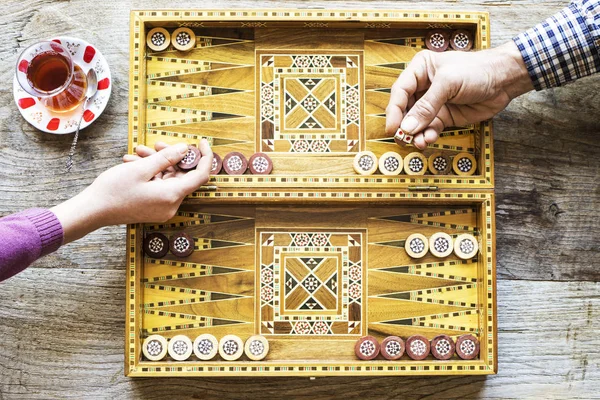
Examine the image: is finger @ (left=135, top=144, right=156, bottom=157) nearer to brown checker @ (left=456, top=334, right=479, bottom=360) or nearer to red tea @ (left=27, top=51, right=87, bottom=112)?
red tea @ (left=27, top=51, right=87, bottom=112)

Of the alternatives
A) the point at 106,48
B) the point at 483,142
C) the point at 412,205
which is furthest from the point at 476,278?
the point at 106,48

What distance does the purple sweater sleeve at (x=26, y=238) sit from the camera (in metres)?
1.21

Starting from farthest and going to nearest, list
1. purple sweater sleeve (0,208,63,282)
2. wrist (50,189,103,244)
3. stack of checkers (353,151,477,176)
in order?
stack of checkers (353,151,477,176), wrist (50,189,103,244), purple sweater sleeve (0,208,63,282)

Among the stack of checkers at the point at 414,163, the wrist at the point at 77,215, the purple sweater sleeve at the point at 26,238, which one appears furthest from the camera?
the stack of checkers at the point at 414,163

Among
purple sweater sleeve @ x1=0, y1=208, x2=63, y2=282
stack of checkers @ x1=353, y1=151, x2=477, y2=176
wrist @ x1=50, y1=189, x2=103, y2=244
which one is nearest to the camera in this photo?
purple sweater sleeve @ x1=0, y1=208, x2=63, y2=282

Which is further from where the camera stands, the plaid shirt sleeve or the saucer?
the saucer

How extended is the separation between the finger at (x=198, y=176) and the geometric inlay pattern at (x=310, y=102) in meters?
0.15

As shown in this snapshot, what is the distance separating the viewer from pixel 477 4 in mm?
1582

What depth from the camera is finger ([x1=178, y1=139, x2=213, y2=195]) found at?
4.37 ft

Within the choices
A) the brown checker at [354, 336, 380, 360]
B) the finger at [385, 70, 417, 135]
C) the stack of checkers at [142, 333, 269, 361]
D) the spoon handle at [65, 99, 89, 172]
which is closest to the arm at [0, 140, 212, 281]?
the spoon handle at [65, 99, 89, 172]

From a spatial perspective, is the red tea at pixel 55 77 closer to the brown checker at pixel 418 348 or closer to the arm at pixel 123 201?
the arm at pixel 123 201

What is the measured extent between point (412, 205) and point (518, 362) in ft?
1.81

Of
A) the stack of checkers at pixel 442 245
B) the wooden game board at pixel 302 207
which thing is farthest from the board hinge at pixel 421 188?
the stack of checkers at pixel 442 245

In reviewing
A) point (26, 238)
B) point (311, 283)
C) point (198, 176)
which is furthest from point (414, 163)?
point (26, 238)
